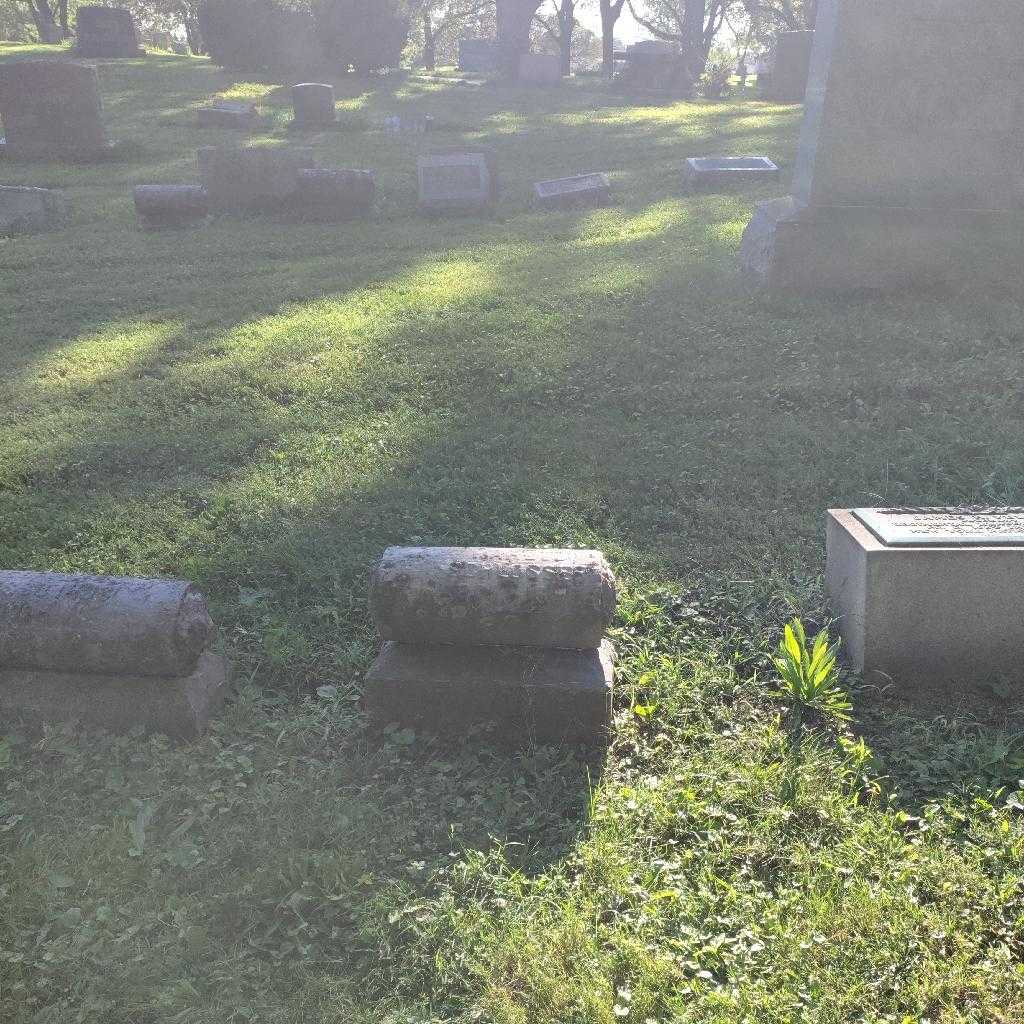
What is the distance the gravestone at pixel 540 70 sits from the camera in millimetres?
26312

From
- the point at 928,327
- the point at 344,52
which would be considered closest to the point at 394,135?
the point at 344,52

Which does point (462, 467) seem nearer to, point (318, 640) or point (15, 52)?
point (318, 640)

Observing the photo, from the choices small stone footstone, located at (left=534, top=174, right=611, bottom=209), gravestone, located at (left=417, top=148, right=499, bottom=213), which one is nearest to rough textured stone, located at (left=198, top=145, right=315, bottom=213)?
gravestone, located at (left=417, top=148, right=499, bottom=213)

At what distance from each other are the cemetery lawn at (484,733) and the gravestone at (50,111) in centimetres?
702

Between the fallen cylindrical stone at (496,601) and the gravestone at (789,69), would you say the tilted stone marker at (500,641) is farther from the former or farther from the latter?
the gravestone at (789,69)

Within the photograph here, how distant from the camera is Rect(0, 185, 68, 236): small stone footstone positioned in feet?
36.3

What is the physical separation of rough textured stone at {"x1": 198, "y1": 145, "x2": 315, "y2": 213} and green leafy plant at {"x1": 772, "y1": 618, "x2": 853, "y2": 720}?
400 inches

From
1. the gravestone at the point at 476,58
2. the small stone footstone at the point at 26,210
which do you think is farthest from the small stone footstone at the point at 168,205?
the gravestone at the point at 476,58

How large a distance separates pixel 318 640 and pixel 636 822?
1.62m

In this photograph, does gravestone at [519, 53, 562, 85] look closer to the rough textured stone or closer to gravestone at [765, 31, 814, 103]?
gravestone at [765, 31, 814, 103]

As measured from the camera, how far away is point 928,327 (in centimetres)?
633

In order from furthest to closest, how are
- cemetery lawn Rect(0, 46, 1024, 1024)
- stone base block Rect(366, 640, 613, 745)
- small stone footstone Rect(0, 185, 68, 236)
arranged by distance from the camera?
small stone footstone Rect(0, 185, 68, 236) < stone base block Rect(366, 640, 613, 745) < cemetery lawn Rect(0, 46, 1024, 1024)

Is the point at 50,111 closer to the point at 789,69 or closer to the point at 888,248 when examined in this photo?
the point at 888,248

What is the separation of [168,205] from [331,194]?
2027 millimetres
